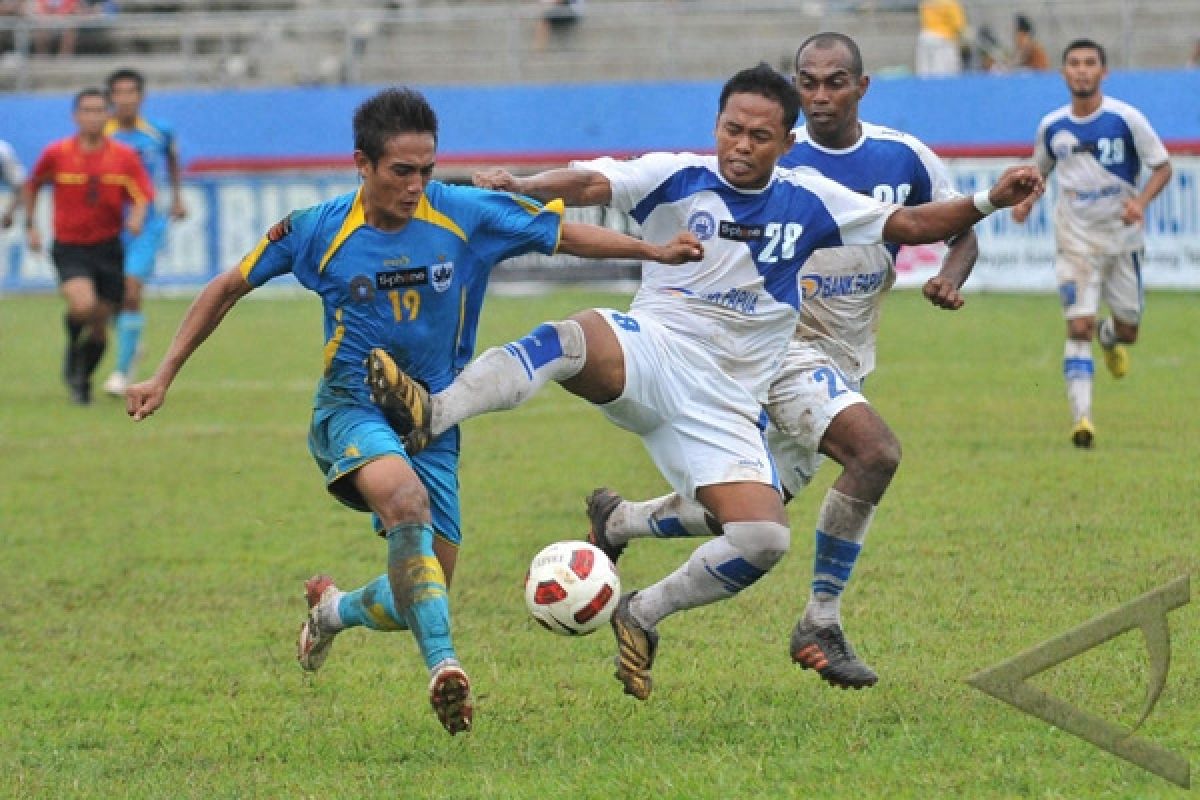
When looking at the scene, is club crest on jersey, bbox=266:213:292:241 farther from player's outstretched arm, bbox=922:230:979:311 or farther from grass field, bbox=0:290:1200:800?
player's outstretched arm, bbox=922:230:979:311

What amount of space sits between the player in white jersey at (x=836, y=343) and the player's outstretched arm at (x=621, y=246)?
1.05m

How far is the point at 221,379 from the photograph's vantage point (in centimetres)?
1784

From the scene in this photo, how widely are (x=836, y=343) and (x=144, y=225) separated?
9982mm

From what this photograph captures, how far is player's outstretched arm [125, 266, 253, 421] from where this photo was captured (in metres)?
6.49

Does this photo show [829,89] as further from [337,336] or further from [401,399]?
[401,399]

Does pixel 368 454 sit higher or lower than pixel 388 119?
lower

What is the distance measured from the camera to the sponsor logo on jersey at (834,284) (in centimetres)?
776

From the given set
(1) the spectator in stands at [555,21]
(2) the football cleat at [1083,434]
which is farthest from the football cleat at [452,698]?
(1) the spectator in stands at [555,21]

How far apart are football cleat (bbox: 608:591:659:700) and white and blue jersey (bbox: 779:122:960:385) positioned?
1512mm

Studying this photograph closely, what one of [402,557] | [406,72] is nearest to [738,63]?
[406,72]

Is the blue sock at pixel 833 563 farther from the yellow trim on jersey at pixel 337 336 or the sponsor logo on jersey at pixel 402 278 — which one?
the yellow trim on jersey at pixel 337 336

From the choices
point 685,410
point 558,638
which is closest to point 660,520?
point 558,638

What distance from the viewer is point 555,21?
2788 centimetres

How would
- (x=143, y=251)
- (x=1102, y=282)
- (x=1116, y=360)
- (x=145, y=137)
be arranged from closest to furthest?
(x=1102, y=282) < (x=1116, y=360) < (x=143, y=251) < (x=145, y=137)
